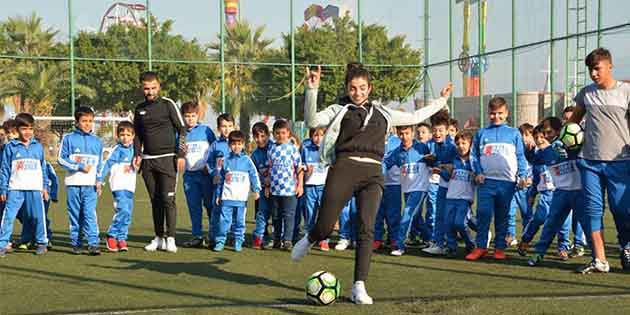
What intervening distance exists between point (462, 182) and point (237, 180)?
260 centimetres

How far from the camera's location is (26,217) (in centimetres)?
954

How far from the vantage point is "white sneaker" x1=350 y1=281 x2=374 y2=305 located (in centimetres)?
616

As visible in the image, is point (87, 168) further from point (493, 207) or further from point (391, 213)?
point (493, 207)

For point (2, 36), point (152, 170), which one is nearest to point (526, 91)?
point (152, 170)

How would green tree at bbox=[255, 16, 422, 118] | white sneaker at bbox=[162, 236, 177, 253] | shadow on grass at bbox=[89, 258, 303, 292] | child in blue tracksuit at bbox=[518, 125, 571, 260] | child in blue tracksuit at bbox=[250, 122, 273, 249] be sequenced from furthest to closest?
green tree at bbox=[255, 16, 422, 118]
child in blue tracksuit at bbox=[250, 122, 273, 249]
white sneaker at bbox=[162, 236, 177, 253]
child in blue tracksuit at bbox=[518, 125, 571, 260]
shadow on grass at bbox=[89, 258, 303, 292]

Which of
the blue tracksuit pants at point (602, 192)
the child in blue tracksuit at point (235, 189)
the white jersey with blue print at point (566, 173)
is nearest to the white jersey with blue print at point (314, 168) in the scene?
the child in blue tracksuit at point (235, 189)

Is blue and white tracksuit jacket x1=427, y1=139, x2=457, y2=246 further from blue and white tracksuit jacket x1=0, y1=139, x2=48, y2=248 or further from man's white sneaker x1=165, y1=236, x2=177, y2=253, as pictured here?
blue and white tracksuit jacket x1=0, y1=139, x2=48, y2=248

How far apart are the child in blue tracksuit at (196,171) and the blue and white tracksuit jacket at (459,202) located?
3.00 m

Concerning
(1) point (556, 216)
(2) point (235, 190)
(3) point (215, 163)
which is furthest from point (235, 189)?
(1) point (556, 216)

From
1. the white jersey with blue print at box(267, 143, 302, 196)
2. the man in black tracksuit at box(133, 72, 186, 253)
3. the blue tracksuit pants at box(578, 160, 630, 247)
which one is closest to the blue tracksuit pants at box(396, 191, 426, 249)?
the white jersey with blue print at box(267, 143, 302, 196)

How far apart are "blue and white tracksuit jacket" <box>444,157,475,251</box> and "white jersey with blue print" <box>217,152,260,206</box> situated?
2.26 metres

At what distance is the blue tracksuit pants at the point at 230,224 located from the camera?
9648 mm

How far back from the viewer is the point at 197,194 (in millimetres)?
10320

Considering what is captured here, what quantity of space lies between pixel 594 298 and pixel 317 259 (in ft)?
10.6
